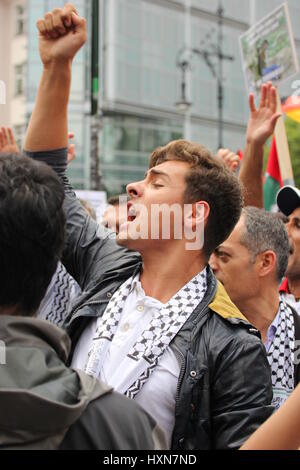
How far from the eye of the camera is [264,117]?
4152 mm

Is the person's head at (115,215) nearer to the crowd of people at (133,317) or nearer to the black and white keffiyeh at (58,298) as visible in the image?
the black and white keffiyeh at (58,298)

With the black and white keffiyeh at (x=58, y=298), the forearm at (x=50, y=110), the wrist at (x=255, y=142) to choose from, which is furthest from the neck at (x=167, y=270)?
the wrist at (x=255, y=142)

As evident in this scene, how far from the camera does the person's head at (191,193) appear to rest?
2.47 m

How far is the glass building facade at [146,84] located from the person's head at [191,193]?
25.2 meters

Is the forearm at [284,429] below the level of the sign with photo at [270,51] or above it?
below

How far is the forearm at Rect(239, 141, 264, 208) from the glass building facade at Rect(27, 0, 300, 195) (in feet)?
78.2

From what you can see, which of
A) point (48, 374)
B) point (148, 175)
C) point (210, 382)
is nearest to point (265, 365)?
point (210, 382)

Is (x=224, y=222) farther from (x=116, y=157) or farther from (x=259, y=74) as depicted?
(x=116, y=157)

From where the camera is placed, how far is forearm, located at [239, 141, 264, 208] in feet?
12.8

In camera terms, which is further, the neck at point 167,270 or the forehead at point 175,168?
the forehead at point 175,168

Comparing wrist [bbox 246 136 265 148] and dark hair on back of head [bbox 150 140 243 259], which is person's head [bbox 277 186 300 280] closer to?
wrist [bbox 246 136 265 148]

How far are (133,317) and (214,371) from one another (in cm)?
33

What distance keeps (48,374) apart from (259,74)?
4.12 meters
